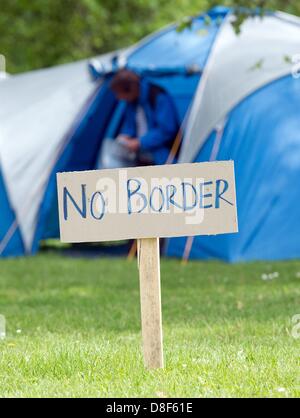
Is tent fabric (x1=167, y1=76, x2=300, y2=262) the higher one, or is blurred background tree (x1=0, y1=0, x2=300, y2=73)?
blurred background tree (x1=0, y1=0, x2=300, y2=73)

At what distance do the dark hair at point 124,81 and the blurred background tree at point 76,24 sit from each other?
29.2 ft

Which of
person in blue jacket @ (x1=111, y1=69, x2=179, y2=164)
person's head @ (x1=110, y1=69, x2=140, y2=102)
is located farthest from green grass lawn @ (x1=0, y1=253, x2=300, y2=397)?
person's head @ (x1=110, y1=69, x2=140, y2=102)

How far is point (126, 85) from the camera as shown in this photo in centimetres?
1160

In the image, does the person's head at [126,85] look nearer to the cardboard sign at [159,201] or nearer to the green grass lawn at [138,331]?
the green grass lawn at [138,331]

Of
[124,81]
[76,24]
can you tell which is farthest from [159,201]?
[76,24]

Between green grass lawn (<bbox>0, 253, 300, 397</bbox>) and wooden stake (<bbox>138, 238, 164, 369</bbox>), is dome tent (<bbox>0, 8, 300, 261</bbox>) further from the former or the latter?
wooden stake (<bbox>138, 238, 164, 369</bbox>)

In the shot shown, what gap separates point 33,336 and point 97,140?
6.87 meters

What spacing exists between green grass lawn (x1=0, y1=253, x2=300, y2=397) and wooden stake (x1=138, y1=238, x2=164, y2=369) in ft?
0.31

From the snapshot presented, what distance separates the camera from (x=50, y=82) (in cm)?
1238

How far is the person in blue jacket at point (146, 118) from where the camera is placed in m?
11.4

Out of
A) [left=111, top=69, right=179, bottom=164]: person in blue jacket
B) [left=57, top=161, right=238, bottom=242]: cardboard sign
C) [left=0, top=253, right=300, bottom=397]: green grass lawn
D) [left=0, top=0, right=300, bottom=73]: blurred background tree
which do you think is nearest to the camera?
[left=0, top=253, right=300, bottom=397]: green grass lawn

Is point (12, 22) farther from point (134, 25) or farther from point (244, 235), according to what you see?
point (244, 235)

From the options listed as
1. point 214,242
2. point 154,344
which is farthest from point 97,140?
point 154,344

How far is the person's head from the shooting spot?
37.8 ft
